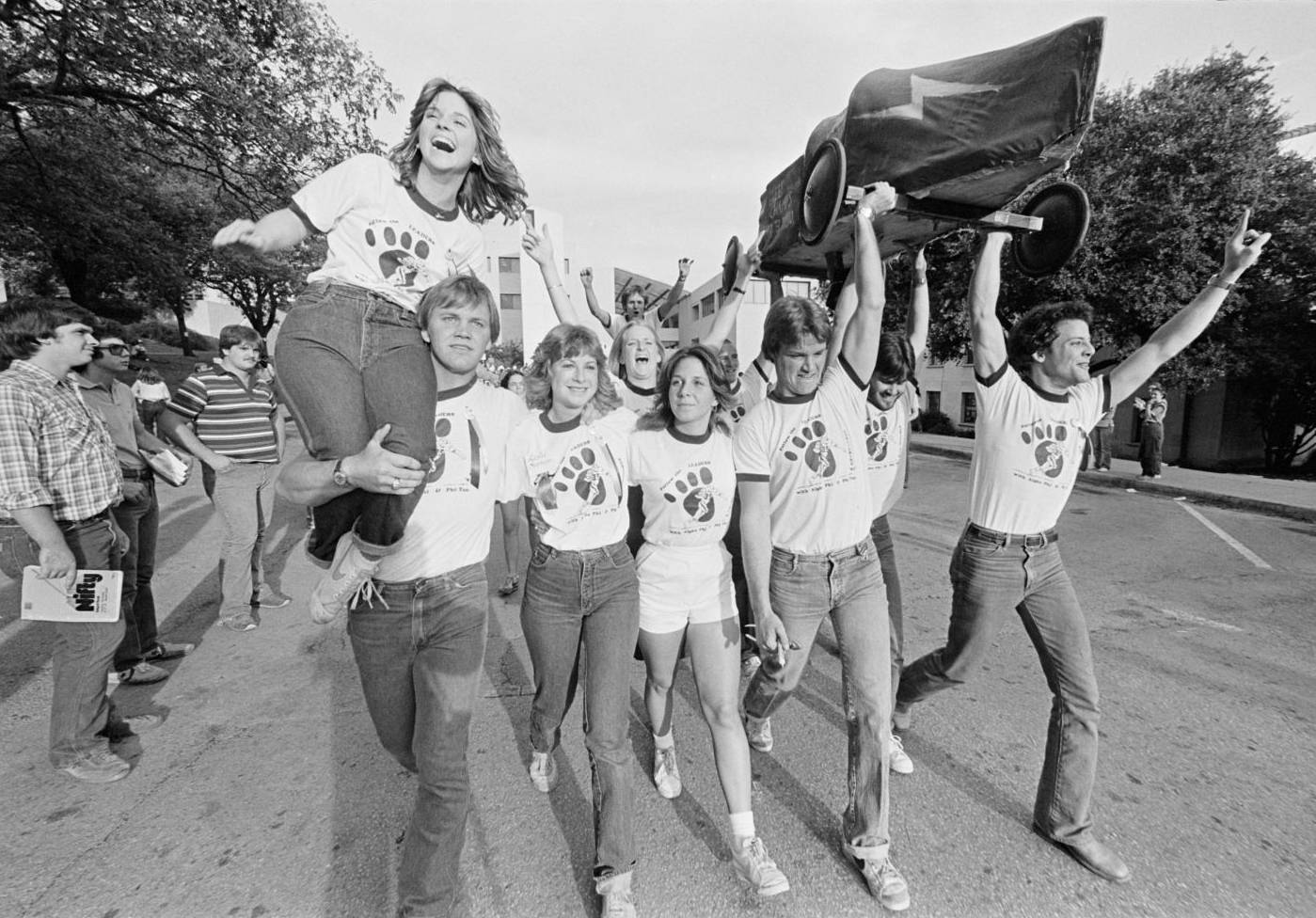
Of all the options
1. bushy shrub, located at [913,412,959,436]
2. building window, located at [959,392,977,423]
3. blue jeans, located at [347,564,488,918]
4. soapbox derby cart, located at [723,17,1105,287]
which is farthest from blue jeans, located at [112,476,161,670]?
building window, located at [959,392,977,423]

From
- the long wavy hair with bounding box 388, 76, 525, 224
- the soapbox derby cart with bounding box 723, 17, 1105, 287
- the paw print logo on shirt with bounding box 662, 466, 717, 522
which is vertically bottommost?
the paw print logo on shirt with bounding box 662, 466, 717, 522

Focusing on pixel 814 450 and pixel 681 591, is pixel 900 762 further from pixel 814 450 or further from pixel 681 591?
pixel 814 450

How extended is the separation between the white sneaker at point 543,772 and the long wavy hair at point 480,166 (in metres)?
2.33

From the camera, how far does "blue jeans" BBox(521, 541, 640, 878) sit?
2172 mm

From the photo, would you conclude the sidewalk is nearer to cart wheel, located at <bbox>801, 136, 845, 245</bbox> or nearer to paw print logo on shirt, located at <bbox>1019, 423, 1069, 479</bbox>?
Result: paw print logo on shirt, located at <bbox>1019, 423, 1069, 479</bbox>

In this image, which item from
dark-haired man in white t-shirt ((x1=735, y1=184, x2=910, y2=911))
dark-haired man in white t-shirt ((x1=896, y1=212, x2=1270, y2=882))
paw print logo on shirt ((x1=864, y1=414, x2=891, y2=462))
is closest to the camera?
dark-haired man in white t-shirt ((x1=735, y1=184, x2=910, y2=911))

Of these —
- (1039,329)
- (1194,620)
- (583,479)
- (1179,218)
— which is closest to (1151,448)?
(1179,218)

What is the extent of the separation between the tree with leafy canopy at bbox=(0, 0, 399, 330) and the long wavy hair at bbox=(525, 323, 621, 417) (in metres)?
9.64

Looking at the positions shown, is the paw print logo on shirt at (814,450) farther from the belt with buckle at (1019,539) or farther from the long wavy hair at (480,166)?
the long wavy hair at (480,166)

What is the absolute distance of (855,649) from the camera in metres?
2.37

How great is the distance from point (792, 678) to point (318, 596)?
1801 millimetres

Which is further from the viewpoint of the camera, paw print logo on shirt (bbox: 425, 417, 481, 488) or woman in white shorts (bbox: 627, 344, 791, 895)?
woman in white shorts (bbox: 627, 344, 791, 895)

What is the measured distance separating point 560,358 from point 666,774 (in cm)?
192

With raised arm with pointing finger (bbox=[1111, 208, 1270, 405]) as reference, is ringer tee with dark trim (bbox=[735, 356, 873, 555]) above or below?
below
